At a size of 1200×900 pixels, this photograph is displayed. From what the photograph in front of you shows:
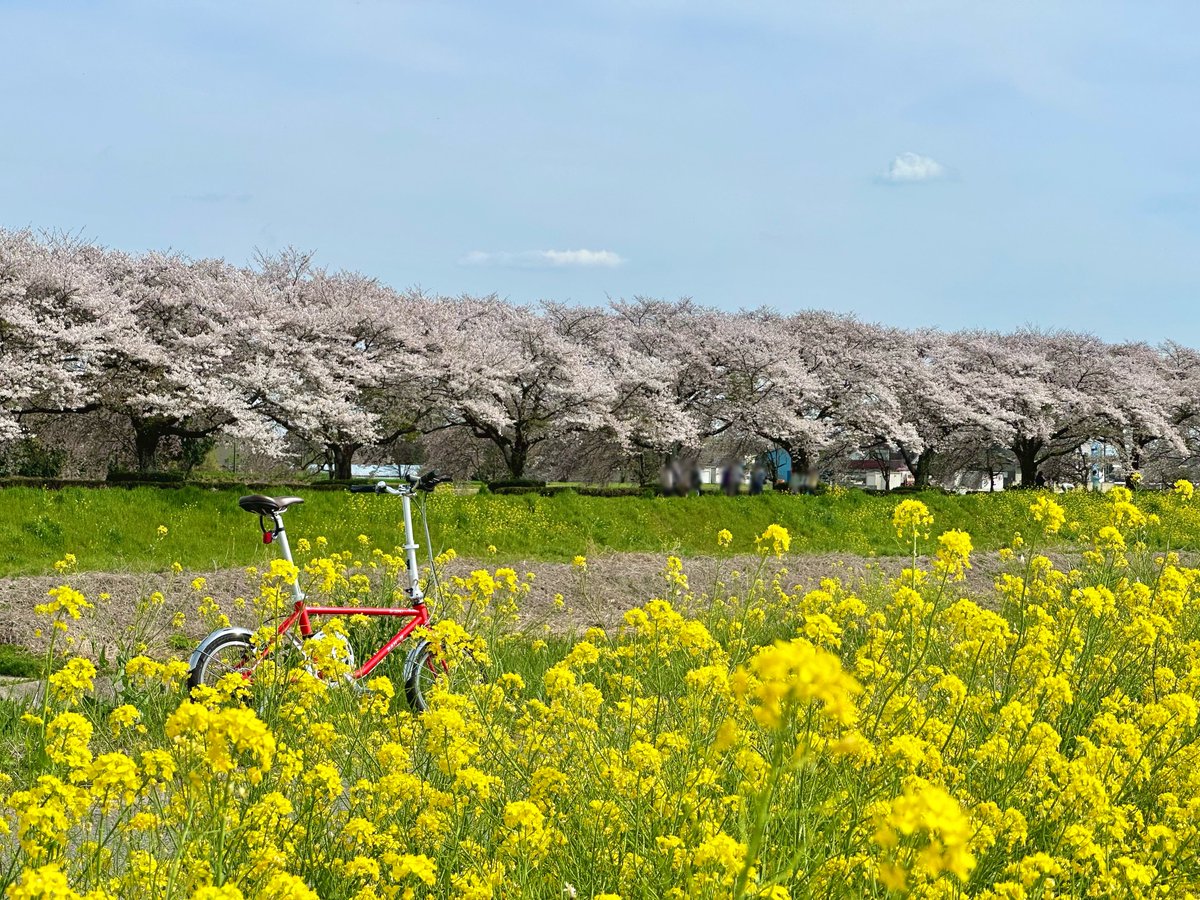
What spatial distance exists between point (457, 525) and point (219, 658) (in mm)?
10481

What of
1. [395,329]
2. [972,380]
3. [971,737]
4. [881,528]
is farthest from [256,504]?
[972,380]

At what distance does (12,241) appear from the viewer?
2294 centimetres

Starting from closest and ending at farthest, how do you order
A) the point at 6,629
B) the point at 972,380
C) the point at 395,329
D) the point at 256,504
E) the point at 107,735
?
1. the point at 107,735
2. the point at 256,504
3. the point at 6,629
4. the point at 395,329
5. the point at 972,380

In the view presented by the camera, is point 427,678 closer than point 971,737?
No

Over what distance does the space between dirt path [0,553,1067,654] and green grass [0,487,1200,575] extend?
38.4 inches

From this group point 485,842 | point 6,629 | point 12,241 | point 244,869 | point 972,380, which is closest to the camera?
point 244,869

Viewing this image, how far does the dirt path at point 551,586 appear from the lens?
28.8 feet

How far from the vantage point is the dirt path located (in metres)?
8.77

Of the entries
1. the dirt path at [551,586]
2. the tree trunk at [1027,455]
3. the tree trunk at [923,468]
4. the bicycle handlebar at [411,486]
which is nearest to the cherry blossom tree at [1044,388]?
the tree trunk at [1027,455]

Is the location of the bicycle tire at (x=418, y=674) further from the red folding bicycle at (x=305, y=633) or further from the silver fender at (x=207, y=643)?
the silver fender at (x=207, y=643)

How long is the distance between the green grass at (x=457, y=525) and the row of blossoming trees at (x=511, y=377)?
5192 millimetres

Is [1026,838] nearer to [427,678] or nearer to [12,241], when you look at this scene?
[427,678]

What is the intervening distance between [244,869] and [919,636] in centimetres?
357

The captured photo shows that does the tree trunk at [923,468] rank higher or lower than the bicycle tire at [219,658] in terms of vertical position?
higher
